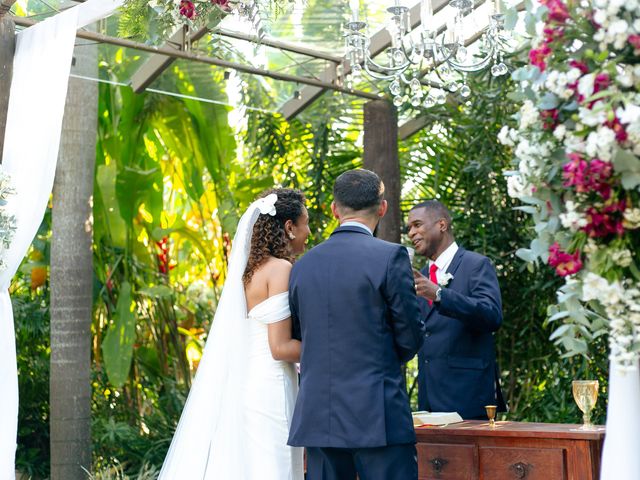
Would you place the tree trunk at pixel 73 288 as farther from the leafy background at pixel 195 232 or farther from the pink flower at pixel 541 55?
the pink flower at pixel 541 55

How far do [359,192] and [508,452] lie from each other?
127 centimetres

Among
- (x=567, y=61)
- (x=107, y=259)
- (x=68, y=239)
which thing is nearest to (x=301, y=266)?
(x=567, y=61)

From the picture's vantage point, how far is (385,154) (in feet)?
24.1

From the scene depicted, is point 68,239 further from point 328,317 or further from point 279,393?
point 328,317

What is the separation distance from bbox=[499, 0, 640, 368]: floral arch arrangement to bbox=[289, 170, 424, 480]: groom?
1.07 meters

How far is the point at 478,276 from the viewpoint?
510 centimetres

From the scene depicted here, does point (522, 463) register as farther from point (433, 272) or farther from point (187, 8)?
point (187, 8)

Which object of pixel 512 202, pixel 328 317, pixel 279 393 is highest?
pixel 512 202

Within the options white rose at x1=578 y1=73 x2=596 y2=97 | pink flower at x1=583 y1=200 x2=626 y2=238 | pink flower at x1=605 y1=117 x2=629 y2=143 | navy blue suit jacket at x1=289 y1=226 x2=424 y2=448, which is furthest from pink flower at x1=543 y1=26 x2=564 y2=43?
navy blue suit jacket at x1=289 y1=226 x2=424 y2=448

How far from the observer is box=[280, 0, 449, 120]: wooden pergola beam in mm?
6957

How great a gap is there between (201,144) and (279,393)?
4982 mm

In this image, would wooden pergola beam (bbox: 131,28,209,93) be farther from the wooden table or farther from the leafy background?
the wooden table

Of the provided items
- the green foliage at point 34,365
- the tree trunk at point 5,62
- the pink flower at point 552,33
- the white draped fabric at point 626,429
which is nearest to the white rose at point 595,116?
the pink flower at point 552,33

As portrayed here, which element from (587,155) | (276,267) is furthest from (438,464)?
(587,155)
